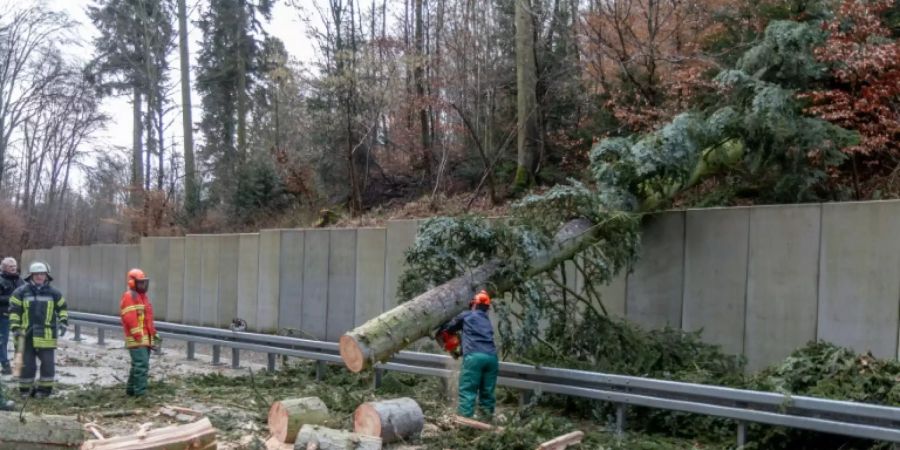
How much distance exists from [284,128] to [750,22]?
23.3 metres

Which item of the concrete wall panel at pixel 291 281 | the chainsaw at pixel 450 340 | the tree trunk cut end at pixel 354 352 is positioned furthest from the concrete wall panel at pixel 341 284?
the tree trunk cut end at pixel 354 352

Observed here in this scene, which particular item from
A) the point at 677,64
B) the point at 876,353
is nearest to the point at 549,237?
the point at 876,353

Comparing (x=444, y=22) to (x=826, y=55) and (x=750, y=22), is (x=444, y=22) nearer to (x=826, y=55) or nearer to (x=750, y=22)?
(x=750, y=22)

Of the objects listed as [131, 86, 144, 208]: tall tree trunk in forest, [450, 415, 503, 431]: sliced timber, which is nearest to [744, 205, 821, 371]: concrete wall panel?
[450, 415, 503, 431]: sliced timber

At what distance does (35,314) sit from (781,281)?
9998mm

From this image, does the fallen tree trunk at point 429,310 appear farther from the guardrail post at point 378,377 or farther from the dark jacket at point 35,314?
the dark jacket at point 35,314

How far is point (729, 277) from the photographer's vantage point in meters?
12.0

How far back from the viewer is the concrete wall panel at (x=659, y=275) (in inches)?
497

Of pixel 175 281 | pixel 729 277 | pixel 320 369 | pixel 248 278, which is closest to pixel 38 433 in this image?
pixel 320 369

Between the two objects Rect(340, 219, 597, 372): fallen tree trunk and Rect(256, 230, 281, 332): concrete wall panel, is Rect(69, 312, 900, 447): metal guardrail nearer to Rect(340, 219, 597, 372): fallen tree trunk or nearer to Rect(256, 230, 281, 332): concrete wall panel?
Rect(340, 219, 597, 372): fallen tree trunk

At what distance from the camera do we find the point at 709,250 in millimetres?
12266

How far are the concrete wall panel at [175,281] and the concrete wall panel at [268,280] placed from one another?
3.91m

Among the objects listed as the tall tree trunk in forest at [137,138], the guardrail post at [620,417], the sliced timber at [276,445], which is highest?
the tall tree trunk in forest at [137,138]

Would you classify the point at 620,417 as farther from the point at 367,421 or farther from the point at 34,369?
the point at 34,369
